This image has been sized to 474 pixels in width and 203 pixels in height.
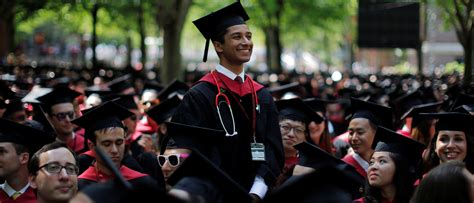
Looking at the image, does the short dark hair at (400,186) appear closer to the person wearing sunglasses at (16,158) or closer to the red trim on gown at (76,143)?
the person wearing sunglasses at (16,158)

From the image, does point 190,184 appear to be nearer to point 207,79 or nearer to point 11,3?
point 207,79

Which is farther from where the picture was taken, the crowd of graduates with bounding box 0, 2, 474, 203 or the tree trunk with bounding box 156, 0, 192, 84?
the tree trunk with bounding box 156, 0, 192, 84

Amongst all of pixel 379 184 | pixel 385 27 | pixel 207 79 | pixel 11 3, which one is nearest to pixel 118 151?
pixel 207 79

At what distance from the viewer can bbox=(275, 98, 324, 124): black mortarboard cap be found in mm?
7488

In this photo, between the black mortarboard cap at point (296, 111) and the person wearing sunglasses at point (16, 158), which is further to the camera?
the black mortarboard cap at point (296, 111)

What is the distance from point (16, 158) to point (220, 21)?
1.82m

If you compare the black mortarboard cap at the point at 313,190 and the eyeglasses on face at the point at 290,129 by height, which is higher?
the black mortarboard cap at the point at 313,190

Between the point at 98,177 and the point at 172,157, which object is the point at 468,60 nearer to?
the point at 98,177

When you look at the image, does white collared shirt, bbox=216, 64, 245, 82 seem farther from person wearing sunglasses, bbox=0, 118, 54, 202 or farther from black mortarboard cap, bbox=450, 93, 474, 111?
black mortarboard cap, bbox=450, 93, 474, 111

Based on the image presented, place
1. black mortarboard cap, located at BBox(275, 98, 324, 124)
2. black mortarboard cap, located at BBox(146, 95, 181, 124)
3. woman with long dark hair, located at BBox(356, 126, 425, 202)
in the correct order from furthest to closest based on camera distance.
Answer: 1. black mortarboard cap, located at BBox(146, 95, 181, 124)
2. black mortarboard cap, located at BBox(275, 98, 324, 124)
3. woman with long dark hair, located at BBox(356, 126, 425, 202)

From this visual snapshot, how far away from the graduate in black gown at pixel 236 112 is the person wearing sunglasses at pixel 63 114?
11.0ft

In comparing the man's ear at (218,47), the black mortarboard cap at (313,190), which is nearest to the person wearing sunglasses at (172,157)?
the man's ear at (218,47)

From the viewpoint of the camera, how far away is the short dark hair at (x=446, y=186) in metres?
3.90

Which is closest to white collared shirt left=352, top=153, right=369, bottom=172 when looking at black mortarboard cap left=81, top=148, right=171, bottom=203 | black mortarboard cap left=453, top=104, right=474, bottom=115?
black mortarboard cap left=453, top=104, right=474, bottom=115
